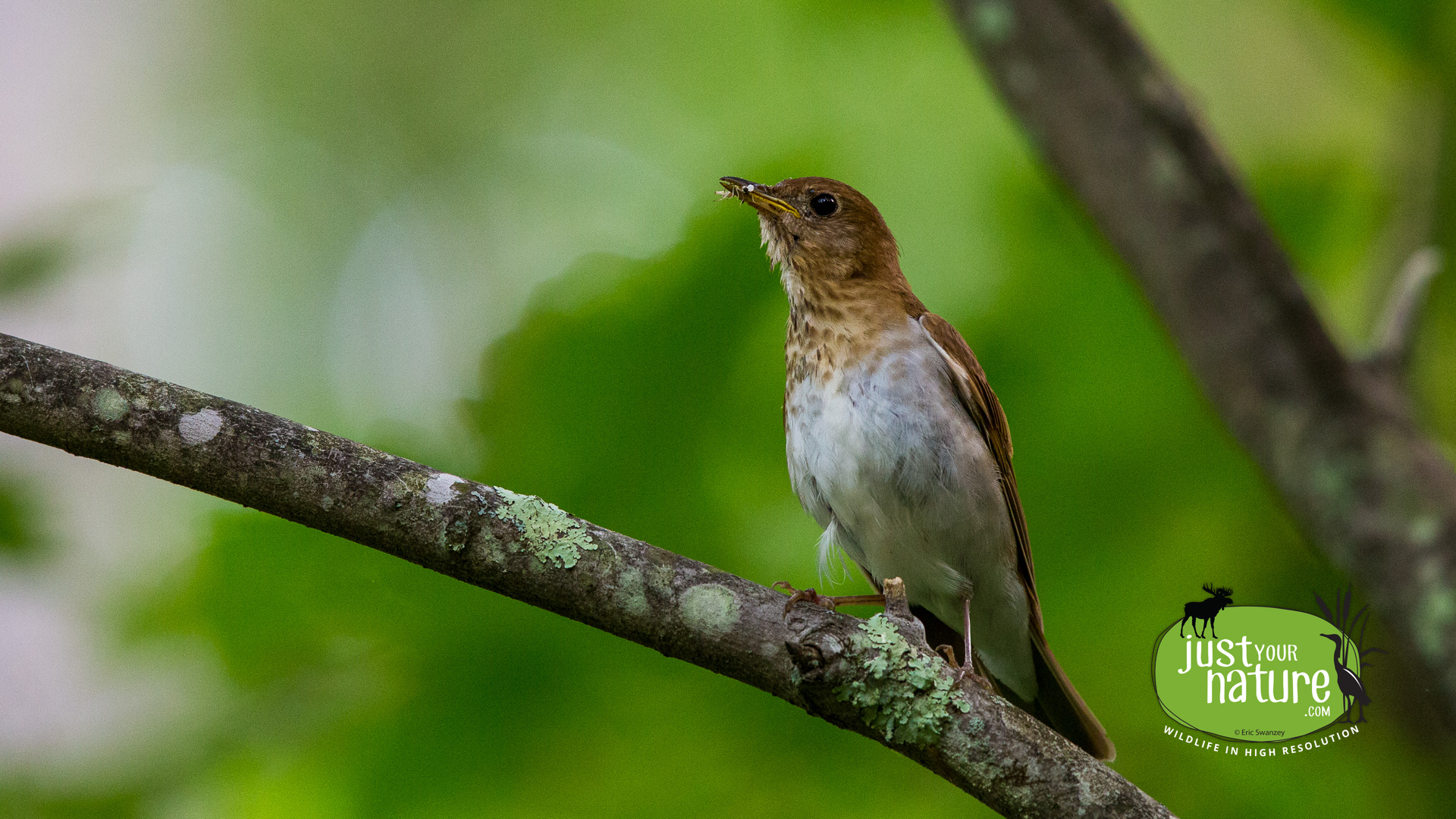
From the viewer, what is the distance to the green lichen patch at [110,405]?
2.19 meters

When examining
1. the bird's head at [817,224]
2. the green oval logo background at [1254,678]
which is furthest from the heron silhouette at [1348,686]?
the bird's head at [817,224]

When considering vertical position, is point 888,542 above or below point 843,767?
above

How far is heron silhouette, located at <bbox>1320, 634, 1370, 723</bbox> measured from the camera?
3627 millimetres

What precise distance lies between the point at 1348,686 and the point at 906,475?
1742 mm

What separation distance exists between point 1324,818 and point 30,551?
402 centimetres

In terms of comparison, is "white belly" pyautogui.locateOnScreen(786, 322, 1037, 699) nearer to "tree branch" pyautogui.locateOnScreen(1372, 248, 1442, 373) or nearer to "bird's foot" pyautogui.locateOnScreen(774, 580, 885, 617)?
"bird's foot" pyautogui.locateOnScreen(774, 580, 885, 617)

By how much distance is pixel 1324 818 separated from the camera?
3.44 m

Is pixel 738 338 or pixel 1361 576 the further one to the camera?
pixel 738 338

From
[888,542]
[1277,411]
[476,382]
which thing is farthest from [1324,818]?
[476,382]

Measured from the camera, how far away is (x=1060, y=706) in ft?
12.1

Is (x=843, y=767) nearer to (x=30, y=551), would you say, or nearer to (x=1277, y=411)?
(x=1277, y=411)

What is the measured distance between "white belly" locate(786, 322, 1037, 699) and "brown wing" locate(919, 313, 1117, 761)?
38mm

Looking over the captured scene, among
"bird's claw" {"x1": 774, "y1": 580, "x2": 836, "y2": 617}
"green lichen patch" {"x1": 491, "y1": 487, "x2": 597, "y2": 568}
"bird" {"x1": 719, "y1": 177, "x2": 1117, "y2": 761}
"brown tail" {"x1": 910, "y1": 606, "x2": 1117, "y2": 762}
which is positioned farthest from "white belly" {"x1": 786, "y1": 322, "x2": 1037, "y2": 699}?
"green lichen patch" {"x1": 491, "y1": 487, "x2": 597, "y2": 568}

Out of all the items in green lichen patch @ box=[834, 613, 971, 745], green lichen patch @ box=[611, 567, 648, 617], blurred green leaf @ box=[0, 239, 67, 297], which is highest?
blurred green leaf @ box=[0, 239, 67, 297]
